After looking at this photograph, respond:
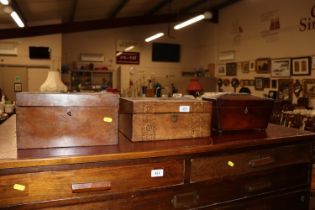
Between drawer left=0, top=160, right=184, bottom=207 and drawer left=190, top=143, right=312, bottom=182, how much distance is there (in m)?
0.10

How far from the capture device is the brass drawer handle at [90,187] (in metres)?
1.02

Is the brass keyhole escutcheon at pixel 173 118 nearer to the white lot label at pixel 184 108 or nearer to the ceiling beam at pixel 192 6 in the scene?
the white lot label at pixel 184 108

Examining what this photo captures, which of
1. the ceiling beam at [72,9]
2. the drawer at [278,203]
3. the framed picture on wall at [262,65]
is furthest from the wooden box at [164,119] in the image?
the framed picture on wall at [262,65]

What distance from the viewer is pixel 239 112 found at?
1.47 meters

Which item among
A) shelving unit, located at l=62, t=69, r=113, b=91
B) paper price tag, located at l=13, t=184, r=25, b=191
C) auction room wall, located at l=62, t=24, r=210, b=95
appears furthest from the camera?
auction room wall, located at l=62, t=24, r=210, b=95

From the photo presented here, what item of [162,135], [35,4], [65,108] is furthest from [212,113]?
[35,4]

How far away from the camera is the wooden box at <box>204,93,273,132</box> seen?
56.5 inches

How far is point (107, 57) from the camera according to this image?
889 centimetres

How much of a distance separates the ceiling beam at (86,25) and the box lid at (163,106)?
276 inches

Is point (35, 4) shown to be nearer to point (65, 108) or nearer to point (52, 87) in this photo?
point (52, 87)

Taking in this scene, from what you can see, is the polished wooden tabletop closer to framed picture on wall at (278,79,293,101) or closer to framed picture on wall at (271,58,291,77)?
framed picture on wall at (278,79,293,101)

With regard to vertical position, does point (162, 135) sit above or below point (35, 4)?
below

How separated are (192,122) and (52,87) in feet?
3.51

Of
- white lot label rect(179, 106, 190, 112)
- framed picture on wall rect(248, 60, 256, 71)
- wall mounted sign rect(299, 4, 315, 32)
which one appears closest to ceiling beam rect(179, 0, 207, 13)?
framed picture on wall rect(248, 60, 256, 71)
